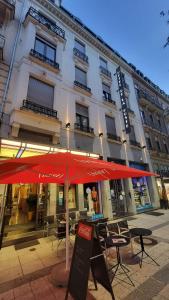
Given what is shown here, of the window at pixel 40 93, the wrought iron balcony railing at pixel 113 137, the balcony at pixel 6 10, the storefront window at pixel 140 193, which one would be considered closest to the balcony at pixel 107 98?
the wrought iron balcony railing at pixel 113 137

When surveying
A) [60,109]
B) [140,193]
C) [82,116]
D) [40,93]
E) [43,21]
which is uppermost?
[43,21]

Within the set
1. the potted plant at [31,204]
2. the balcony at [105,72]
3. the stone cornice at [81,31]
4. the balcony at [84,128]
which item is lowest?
the potted plant at [31,204]

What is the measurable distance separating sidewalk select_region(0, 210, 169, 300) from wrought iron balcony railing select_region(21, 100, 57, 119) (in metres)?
5.84

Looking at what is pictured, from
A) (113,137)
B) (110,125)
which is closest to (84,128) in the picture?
(113,137)

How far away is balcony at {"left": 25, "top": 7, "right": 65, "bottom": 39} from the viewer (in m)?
8.91

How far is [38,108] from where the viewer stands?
758 cm

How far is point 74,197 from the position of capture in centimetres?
850

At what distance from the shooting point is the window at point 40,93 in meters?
7.76

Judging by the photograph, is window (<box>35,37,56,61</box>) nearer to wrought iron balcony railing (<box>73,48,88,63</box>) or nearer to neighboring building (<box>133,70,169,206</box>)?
wrought iron balcony railing (<box>73,48,88,63</box>)

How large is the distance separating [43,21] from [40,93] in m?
5.61

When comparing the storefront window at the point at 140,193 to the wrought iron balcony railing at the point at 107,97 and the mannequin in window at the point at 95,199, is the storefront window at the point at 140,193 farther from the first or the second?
the wrought iron balcony railing at the point at 107,97

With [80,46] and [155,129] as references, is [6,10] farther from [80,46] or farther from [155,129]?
[155,129]

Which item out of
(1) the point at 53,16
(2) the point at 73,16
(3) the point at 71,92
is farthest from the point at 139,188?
(2) the point at 73,16

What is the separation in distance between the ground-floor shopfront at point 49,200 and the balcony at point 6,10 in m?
7.47
